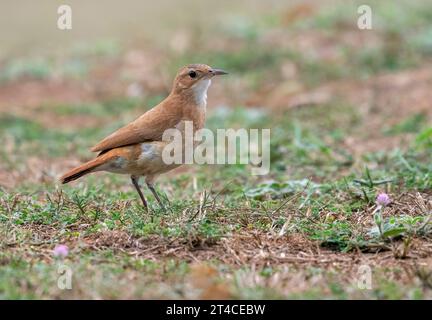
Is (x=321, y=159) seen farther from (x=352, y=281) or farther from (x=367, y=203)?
(x=352, y=281)

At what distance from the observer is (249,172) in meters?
8.14

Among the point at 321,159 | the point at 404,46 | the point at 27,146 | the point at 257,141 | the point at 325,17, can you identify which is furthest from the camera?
the point at 325,17

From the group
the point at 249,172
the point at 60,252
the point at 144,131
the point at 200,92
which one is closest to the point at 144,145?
the point at 144,131

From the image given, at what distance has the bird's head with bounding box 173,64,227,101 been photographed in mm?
7102

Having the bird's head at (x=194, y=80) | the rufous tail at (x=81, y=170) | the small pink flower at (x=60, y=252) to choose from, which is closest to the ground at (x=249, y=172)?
the small pink flower at (x=60, y=252)

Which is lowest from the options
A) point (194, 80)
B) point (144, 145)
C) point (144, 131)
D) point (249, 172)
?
point (249, 172)

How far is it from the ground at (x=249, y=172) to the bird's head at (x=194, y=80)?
953mm

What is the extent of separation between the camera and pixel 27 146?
398 inches

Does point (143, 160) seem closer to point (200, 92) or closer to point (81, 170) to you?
point (81, 170)

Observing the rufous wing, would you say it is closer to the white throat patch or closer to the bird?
the bird

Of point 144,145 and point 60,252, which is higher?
point 144,145

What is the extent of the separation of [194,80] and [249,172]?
141 cm

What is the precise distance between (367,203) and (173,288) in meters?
2.42

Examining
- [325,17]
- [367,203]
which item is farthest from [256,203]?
[325,17]
